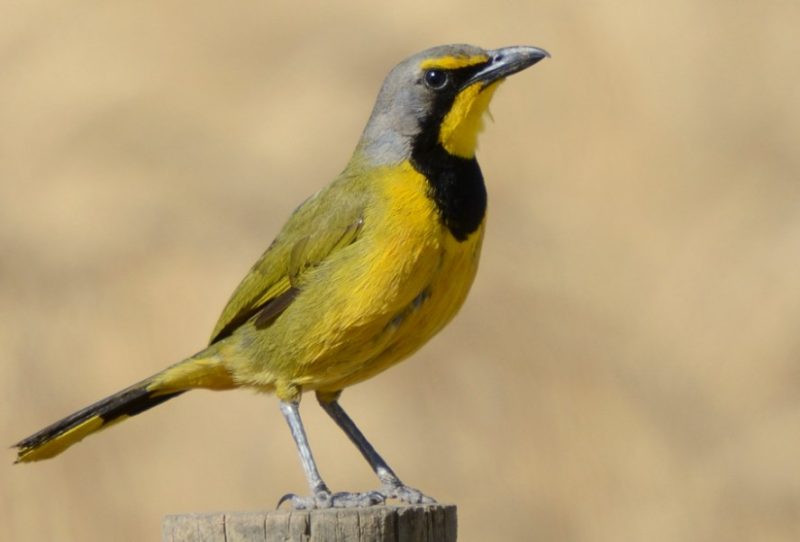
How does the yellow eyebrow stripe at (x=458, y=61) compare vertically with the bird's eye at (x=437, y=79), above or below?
above

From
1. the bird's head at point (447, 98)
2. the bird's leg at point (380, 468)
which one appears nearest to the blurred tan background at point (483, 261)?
the bird's leg at point (380, 468)

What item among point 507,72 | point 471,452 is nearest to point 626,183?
point 471,452

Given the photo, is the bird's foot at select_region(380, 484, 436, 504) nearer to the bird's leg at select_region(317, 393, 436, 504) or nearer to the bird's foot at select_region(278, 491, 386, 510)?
the bird's leg at select_region(317, 393, 436, 504)

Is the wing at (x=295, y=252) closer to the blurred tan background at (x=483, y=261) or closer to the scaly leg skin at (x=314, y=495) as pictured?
the scaly leg skin at (x=314, y=495)

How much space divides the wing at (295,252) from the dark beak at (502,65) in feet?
2.13

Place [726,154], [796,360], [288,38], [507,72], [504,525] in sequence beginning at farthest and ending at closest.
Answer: [288,38] < [726,154] < [796,360] < [504,525] < [507,72]

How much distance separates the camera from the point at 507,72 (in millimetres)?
7164

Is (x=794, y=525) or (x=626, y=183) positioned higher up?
(x=626, y=183)

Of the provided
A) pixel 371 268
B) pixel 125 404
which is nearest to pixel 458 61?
pixel 371 268

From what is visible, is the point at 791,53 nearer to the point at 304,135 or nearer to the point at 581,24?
the point at 581,24

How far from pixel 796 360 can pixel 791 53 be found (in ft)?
8.27

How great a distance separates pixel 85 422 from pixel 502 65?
2.20 m

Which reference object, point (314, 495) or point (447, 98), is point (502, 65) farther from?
point (314, 495)

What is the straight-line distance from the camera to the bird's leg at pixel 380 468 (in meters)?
7.06
